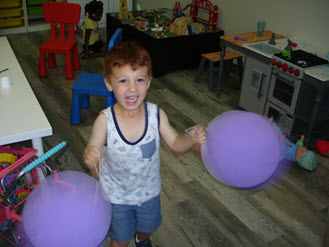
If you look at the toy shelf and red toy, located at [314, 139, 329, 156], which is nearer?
red toy, located at [314, 139, 329, 156]

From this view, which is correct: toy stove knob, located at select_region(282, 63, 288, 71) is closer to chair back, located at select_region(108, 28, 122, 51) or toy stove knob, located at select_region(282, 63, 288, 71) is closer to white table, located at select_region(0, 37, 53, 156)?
chair back, located at select_region(108, 28, 122, 51)

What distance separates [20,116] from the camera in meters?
1.67

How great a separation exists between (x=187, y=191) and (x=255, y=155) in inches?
42.5

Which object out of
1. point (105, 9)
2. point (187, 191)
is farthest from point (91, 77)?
point (105, 9)

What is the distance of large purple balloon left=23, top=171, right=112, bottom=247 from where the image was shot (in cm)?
101

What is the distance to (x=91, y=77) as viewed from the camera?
10.1 ft

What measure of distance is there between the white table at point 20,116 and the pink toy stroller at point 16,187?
0.09m

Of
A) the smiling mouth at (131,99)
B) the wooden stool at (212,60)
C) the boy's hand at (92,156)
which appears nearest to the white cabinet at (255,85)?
the wooden stool at (212,60)

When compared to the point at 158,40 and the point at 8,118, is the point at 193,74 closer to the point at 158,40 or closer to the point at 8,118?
the point at 158,40

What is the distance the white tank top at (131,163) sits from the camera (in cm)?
127

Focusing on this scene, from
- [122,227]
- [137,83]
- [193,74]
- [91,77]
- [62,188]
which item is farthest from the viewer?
[193,74]

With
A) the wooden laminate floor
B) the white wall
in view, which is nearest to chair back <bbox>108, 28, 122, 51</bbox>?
the wooden laminate floor

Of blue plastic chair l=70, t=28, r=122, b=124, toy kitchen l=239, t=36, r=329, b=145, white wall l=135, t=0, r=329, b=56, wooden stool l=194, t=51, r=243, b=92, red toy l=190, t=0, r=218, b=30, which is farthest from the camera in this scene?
red toy l=190, t=0, r=218, b=30

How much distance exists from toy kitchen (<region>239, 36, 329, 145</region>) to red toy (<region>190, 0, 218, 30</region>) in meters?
1.09
